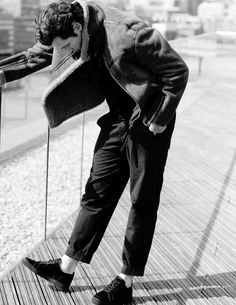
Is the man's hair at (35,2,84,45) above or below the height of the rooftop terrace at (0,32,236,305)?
above

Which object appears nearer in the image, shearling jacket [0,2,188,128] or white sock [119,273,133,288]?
shearling jacket [0,2,188,128]

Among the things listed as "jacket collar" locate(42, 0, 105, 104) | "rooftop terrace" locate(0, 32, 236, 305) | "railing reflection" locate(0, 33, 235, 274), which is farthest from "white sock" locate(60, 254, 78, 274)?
"jacket collar" locate(42, 0, 105, 104)

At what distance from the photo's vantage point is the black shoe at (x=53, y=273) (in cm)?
270

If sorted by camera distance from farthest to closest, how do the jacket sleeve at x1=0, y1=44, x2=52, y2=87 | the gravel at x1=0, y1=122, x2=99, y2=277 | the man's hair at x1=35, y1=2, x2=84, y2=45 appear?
the gravel at x1=0, y1=122, x2=99, y2=277
the jacket sleeve at x1=0, y1=44, x2=52, y2=87
the man's hair at x1=35, y1=2, x2=84, y2=45

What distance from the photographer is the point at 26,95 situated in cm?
858

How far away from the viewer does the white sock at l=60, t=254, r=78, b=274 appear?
2684 mm

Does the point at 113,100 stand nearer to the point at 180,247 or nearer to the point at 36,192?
the point at 180,247

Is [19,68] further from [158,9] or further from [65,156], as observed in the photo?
[158,9]

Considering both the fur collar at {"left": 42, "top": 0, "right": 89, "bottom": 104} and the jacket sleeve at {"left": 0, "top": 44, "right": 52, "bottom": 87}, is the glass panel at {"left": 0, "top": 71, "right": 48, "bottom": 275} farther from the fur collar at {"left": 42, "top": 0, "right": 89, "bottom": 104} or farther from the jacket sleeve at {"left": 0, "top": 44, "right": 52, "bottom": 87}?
the fur collar at {"left": 42, "top": 0, "right": 89, "bottom": 104}

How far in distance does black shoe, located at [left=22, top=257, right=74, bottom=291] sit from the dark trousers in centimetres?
11

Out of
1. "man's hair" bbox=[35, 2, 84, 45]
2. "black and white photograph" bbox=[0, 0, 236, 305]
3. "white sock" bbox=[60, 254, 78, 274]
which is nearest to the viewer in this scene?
"man's hair" bbox=[35, 2, 84, 45]

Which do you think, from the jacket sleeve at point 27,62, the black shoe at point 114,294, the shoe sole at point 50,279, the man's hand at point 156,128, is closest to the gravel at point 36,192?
the shoe sole at point 50,279

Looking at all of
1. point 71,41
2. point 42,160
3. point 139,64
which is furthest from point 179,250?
point 42,160

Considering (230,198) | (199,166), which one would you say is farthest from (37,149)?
(230,198)
